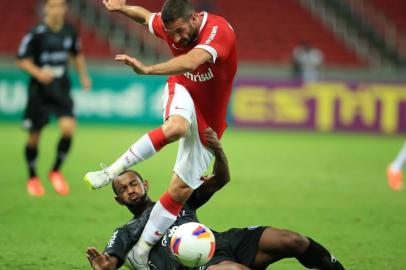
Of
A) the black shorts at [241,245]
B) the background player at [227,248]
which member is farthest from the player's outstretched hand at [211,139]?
the black shorts at [241,245]

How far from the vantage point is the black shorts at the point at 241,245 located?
19.0 feet

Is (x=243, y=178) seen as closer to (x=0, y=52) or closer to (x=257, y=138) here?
(x=257, y=138)

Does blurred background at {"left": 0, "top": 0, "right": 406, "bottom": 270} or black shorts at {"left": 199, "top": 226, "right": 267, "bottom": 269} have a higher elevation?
black shorts at {"left": 199, "top": 226, "right": 267, "bottom": 269}

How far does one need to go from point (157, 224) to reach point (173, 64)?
1.31 meters

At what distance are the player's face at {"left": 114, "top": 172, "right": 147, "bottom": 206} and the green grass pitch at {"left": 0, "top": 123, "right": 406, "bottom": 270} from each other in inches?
30.4

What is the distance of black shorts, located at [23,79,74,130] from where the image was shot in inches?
419

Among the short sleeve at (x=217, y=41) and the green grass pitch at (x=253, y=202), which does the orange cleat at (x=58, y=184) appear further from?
the short sleeve at (x=217, y=41)

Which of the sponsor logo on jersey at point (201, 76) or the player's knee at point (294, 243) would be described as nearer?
the player's knee at point (294, 243)

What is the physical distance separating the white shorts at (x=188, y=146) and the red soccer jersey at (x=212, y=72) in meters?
0.09

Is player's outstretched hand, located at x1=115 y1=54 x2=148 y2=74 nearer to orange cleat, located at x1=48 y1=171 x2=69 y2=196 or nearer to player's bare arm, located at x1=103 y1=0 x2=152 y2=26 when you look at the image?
player's bare arm, located at x1=103 y1=0 x2=152 y2=26

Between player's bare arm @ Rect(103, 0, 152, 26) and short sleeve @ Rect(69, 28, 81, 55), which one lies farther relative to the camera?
short sleeve @ Rect(69, 28, 81, 55)

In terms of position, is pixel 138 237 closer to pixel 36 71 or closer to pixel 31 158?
pixel 36 71

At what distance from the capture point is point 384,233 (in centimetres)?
828

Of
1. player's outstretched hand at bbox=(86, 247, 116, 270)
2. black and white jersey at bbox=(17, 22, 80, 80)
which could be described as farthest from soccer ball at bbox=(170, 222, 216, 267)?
black and white jersey at bbox=(17, 22, 80, 80)
